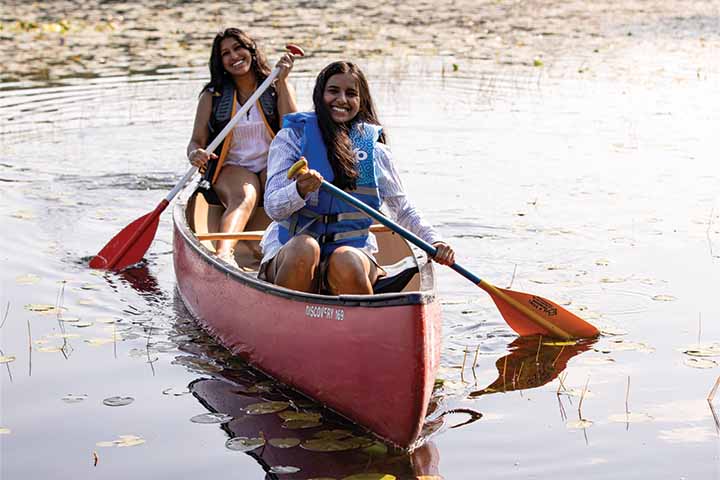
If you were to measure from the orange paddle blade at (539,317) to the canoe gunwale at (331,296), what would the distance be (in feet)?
1.74

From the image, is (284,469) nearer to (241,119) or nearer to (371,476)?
(371,476)

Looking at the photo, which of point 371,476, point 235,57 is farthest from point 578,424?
point 235,57

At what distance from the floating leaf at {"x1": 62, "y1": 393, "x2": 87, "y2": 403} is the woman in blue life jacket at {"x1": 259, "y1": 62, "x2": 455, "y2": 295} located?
924 millimetres

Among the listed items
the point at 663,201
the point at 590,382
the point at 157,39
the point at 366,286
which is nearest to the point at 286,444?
the point at 366,286

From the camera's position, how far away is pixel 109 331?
221 inches

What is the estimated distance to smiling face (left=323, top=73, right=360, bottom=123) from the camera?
15.2ft

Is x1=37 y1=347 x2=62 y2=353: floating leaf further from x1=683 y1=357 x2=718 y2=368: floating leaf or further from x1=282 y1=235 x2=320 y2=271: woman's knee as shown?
x1=683 y1=357 x2=718 y2=368: floating leaf

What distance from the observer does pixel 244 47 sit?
6539mm

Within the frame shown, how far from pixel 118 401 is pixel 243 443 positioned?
0.74 metres

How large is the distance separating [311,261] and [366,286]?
241 millimetres

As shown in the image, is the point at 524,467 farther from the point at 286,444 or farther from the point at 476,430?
the point at 286,444

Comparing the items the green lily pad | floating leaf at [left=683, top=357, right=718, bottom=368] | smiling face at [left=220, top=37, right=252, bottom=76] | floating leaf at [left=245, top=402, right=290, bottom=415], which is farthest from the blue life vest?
smiling face at [left=220, top=37, right=252, bottom=76]

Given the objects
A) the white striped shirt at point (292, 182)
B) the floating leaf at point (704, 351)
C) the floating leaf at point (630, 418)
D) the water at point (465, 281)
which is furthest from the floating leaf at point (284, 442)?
the floating leaf at point (704, 351)

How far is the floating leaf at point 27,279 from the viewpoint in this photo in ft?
20.9
